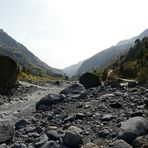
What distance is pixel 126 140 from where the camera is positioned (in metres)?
13.7

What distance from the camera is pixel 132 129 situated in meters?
14.1

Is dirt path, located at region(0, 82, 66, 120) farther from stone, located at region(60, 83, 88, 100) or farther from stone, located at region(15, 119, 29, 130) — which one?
→ stone, located at region(15, 119, 29, 130)

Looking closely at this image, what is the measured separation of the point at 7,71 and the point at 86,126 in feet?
90.0

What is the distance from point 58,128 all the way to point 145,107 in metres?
4.99

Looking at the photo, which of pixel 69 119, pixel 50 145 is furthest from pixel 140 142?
pixel 69 119

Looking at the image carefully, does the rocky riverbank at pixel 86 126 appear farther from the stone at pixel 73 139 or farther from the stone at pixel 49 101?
the stone at pixel 49 101

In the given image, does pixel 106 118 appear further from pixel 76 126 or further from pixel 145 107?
pixel 145 107

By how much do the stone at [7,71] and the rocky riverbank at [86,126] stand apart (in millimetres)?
19563

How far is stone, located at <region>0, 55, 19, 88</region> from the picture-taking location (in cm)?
4194

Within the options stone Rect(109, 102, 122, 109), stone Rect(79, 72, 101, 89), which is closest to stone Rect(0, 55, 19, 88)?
stone Rect(79, 72, 101, 89)

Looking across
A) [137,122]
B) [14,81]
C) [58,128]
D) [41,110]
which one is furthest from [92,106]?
[14,81]

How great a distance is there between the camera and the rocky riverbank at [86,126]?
1378 cm

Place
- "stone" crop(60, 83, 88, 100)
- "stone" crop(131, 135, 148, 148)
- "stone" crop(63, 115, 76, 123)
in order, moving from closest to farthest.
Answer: "stone" crop(131, 135, 148, 148) → "stone" crop(63, 115, 76, 123) → "stone" crop(60, 83, 88, 100)

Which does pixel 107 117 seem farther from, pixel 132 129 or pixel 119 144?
pixel 119 144
